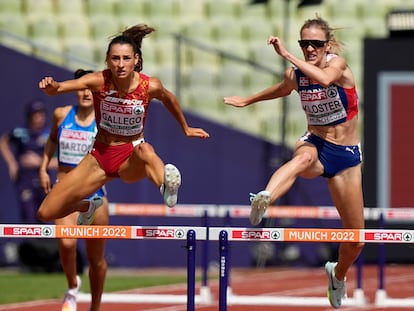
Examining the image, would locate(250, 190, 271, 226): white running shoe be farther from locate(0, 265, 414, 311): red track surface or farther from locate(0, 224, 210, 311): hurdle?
locate(0, 265, 414, 311): red track surface

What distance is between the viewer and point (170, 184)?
8.74 metres

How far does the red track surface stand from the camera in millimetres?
11867

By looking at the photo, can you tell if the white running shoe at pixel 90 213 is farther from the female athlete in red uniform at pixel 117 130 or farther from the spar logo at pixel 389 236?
the spar logo at pixel 389 236

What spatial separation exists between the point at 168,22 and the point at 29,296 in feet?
22.8

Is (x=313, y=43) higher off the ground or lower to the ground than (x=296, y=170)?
higher

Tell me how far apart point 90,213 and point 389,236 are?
93.5 inches

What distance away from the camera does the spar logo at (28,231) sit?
28.4ft

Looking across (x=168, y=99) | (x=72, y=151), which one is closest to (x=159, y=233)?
(x=168, y=99)

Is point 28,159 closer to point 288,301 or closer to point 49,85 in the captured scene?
point 288,301

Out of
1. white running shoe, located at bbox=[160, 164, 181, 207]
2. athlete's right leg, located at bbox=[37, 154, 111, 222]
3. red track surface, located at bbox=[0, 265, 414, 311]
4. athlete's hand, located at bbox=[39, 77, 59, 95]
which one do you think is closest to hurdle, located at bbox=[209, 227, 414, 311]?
white running shoe, located at bbox=[160, 164, 181, 207]

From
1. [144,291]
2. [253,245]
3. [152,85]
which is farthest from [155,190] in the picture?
[152,85]

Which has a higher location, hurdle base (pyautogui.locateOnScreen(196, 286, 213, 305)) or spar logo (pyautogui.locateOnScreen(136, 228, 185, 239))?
spar logo (pyautogui.locateOnScreen(136, 228, 185, 239))

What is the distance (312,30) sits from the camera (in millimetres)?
9016

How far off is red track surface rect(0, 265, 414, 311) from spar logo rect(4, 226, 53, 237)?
118 inches
